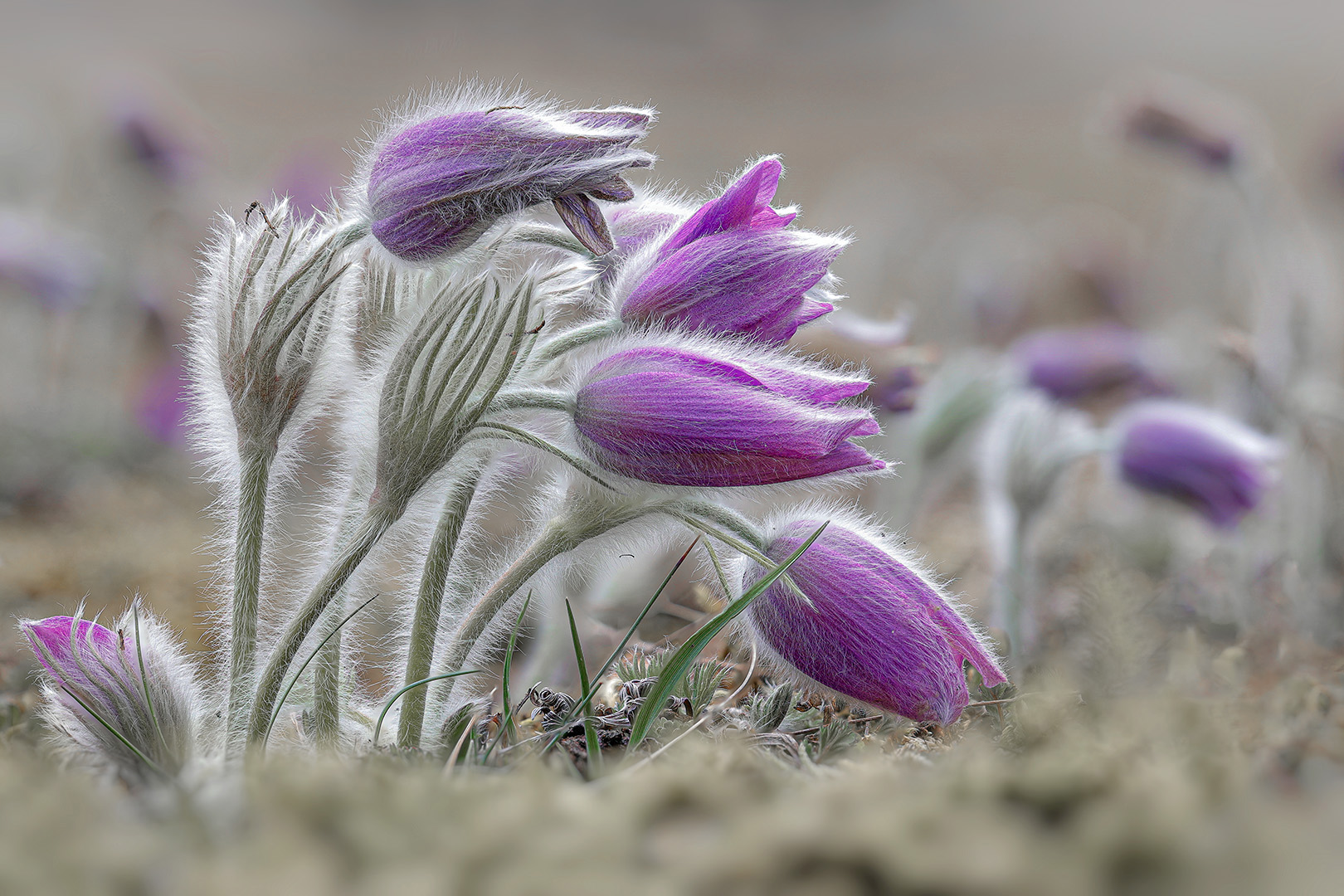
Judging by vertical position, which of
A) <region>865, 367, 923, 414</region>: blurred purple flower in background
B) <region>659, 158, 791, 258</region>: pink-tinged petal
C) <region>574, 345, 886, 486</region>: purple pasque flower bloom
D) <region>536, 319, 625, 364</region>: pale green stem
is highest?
<region>659, 158, 791, 258</region>: pink-tinged petal

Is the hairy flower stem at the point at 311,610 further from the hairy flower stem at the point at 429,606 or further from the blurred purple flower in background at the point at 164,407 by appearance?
the blurred purple flower in background at the point at 164,407

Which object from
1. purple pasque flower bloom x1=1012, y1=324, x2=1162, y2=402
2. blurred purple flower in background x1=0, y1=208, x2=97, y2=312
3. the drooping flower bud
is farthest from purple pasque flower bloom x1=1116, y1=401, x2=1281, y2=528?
blurred purple flower in background x1=0, y1=208, x2=97, y2=312

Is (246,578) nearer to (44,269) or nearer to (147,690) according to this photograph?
(147,690)

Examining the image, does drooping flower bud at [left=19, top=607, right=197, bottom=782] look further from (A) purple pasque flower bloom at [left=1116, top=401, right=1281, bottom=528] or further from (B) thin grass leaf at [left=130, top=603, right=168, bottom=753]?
(A) purple pasque flower bloom at [left=1116, top=401, right=1281, bottom=528]

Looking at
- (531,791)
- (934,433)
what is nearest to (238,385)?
(531,791)

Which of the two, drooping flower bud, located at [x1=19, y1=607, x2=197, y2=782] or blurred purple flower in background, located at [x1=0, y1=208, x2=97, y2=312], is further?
blurred purple flower in background, located at [x1=0, y1=208, x2=97, y2=312]

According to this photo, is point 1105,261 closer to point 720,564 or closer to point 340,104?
point 720,564
